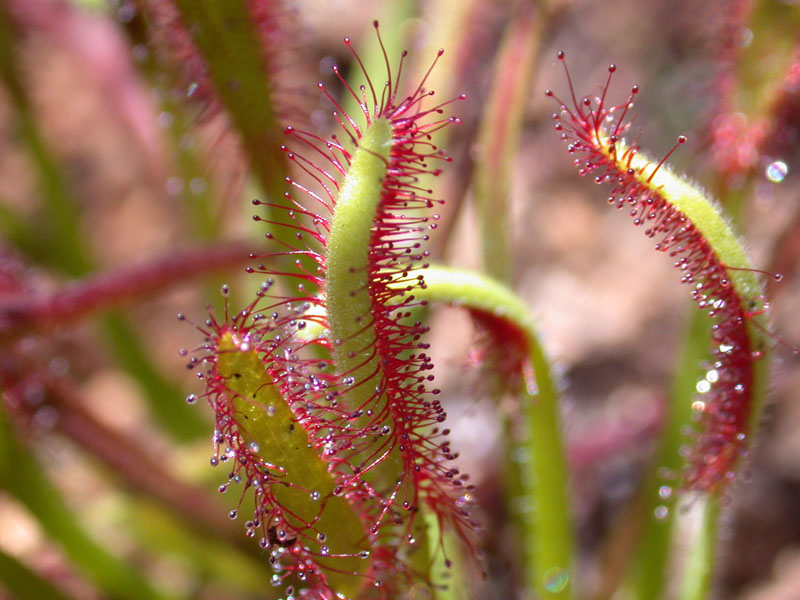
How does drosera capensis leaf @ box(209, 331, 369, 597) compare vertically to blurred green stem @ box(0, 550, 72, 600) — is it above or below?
below

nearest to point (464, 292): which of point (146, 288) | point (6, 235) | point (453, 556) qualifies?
point (453, 556)

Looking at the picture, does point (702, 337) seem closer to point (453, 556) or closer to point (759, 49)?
point (759, 49)

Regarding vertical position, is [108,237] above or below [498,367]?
above

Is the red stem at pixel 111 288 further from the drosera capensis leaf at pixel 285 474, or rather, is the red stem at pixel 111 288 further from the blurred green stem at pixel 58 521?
the drosera capensis leaf at pixel 285 474

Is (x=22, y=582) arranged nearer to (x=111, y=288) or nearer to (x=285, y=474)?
(x=111, y=288)

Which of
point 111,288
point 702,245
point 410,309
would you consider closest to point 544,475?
point 410,309

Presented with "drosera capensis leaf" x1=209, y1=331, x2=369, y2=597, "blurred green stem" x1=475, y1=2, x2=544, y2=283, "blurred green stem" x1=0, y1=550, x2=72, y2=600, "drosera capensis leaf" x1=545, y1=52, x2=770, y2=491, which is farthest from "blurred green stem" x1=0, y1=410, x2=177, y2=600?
"drosera capensis leaf" x1=545, y1=52, x2=770, y2=491

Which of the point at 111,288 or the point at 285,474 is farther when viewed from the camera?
the point at 111,288

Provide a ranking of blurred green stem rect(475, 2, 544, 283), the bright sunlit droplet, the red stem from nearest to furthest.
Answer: the bright sunlit droplet
the red stem
blurred green stem rect(475, 2, 544, 283)

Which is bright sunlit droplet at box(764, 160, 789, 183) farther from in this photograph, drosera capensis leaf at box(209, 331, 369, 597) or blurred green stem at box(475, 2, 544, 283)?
drosera capensis leaf at box(209, 331, 369, 597)
